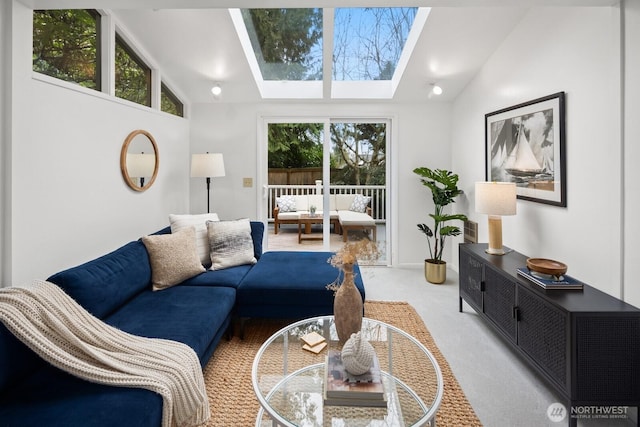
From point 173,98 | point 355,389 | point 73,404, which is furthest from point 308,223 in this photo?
point 73,404

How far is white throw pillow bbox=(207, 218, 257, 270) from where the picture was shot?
2885 millimetres

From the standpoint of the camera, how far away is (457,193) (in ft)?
12.4

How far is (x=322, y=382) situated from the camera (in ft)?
4.66

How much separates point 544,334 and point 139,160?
3.39 m

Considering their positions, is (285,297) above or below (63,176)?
below

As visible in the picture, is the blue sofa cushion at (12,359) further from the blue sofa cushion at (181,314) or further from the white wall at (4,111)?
the white wall at (4,111)

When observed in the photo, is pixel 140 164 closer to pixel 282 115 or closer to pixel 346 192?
pixel 282 115

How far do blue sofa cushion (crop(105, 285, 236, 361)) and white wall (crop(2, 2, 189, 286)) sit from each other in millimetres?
600

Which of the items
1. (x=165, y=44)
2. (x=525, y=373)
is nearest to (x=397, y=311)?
(x=525, y=373)

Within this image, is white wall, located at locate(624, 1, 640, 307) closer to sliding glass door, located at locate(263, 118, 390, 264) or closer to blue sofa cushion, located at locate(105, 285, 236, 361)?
blue sofa cushion, located at locate(105, 285, 236, 361)

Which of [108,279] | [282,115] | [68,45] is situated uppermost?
[282,115]

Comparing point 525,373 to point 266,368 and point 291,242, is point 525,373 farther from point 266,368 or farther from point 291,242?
point 291,242

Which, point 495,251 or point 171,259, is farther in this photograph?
point 495,251

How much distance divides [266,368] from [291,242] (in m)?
2.96
